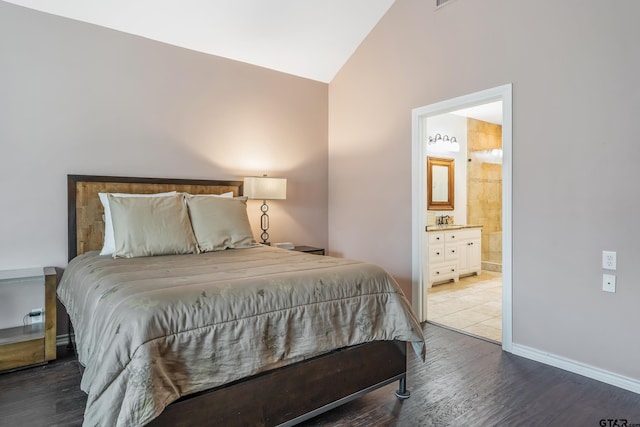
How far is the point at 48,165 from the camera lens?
3012mm

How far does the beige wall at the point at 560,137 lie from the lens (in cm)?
236

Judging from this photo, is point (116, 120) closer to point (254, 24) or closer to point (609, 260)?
point (254, 24)

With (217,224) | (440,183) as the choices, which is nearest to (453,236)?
(440,183)

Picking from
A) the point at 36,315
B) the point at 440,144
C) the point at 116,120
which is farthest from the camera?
the point at 440,144

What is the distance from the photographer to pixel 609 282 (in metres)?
2.42

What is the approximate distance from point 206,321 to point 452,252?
442cm

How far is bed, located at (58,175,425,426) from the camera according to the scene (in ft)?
4.57

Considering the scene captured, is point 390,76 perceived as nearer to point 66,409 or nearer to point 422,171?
point 422,171

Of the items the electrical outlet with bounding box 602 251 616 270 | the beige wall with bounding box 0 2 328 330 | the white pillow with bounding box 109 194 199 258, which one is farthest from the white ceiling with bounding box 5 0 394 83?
the electrical outlet with bounding box 602 251 616 270

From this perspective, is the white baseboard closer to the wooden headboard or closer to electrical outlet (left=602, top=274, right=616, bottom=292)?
electrical outlet (left=602, top=274, right=616, bottom=292)

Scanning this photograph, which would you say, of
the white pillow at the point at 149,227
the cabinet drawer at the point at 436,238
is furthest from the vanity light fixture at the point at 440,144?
the white pillow at the point at 149,227

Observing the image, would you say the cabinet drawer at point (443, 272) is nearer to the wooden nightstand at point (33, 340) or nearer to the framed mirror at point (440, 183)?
the framed mirror at point (440, 183)

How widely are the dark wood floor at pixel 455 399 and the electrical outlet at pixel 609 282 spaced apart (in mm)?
609

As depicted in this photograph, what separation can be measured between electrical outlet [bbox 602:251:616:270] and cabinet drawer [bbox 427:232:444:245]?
2.50m
